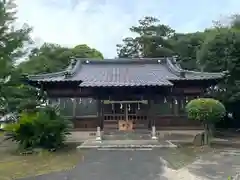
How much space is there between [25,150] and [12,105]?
35.3 feet

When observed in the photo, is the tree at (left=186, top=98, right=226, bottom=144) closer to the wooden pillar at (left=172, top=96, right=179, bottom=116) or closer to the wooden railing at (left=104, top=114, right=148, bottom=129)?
the wooden railing at (left=104, top=114, right=148, bottom=129)

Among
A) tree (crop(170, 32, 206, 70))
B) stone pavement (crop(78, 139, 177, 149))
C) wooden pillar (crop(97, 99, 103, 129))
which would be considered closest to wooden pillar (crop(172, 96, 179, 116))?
wooden pillar (crop(97, 99, 103, 129))

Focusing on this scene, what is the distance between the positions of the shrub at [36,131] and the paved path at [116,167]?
2287 millimetres

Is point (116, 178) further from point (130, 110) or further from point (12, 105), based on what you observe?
point (12, 105)

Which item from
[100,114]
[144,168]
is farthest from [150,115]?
[144,168]

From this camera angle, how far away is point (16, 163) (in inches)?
471

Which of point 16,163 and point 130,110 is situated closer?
point 16,163

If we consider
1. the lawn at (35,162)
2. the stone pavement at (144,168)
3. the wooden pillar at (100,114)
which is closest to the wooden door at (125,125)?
the wooden pillar at (100,114)

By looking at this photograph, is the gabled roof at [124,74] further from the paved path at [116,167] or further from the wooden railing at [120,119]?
the paved path at [116,167]

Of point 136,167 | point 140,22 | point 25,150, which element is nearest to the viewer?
point 136,167

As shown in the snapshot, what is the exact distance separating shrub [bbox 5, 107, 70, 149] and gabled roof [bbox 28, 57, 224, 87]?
4.09 m

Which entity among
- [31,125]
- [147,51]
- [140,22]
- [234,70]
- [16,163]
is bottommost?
[16,163]

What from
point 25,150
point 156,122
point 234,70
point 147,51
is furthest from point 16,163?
point 147,51

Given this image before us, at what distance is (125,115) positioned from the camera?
67.5ft
